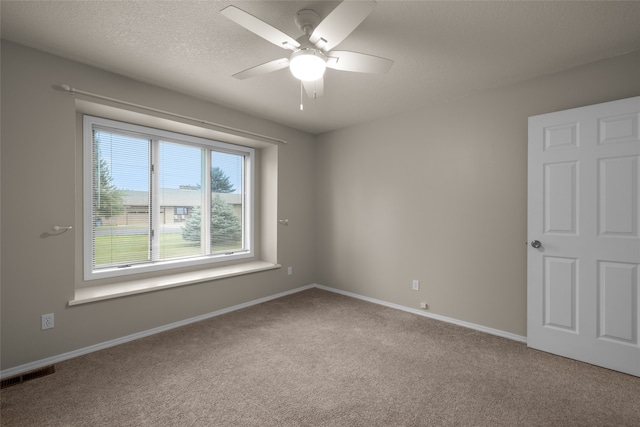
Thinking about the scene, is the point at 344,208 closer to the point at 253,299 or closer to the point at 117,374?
the point at 253,299

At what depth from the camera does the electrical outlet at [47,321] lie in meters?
2.34

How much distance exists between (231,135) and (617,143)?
3769 millimetres

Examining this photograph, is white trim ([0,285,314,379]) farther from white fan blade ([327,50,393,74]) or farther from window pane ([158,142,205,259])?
white fan blade ([327,50,393,74])

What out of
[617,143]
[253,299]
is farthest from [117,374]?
[617,143]

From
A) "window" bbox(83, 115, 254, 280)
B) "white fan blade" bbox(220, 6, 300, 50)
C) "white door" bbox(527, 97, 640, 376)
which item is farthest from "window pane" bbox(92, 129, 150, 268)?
"white door" bbox(527, 97, 640, 376)

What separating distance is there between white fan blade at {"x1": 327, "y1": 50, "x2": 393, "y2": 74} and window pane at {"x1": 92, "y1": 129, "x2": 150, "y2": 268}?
2.55m

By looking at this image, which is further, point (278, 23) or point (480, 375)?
point (480, 375)

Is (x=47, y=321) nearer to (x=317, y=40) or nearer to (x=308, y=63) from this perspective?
(x=308, y=63)

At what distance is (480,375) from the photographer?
7.28ft

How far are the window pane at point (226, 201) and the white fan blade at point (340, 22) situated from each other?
107 inches

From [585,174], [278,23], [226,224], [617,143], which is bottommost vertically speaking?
[226,224]

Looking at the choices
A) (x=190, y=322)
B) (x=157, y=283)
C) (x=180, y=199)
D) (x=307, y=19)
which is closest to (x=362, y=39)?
(x=307, y=19)

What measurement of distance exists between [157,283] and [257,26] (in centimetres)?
269

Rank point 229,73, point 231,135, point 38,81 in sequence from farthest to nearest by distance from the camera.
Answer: point 231,135 < point 229,73 < point 38,81
